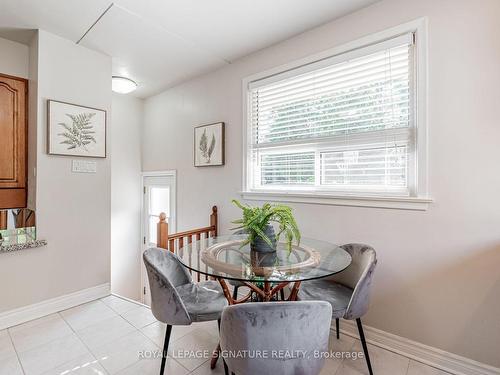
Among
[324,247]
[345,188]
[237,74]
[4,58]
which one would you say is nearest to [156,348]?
[324,247]

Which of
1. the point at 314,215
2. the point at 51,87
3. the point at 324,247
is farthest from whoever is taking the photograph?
the point at 51,87

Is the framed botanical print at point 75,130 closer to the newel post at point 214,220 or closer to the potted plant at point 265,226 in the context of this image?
the newel post at point 214,220

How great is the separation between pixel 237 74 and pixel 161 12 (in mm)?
975

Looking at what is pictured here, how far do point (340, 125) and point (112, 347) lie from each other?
2.49 metres

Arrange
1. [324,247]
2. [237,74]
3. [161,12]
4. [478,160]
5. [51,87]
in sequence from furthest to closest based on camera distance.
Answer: [237,74] → [51,87] → [161,12] → [324,247] → [478,160]

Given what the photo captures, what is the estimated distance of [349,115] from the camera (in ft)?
6.83

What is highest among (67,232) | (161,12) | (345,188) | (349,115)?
(161,12)

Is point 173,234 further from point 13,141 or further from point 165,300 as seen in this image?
point 13,141

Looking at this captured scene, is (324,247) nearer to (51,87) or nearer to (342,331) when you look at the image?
(342,331)

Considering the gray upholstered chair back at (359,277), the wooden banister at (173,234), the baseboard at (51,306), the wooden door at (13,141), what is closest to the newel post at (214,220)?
the wooden banister at (173,234)


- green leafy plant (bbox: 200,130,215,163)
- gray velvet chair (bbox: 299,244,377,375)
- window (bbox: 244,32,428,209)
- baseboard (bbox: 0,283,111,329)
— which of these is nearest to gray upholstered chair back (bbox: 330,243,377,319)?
gray velvet chair (bbox: 299,244,377,375)

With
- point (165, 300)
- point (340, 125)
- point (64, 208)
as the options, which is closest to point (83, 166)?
point (64, 208)

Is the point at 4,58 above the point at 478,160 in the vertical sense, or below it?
above

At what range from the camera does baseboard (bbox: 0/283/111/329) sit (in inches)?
87.5
